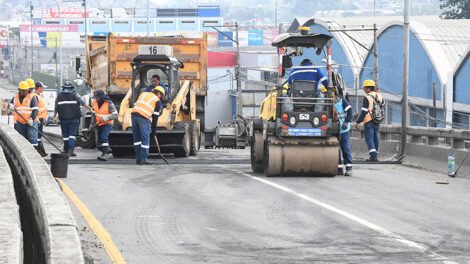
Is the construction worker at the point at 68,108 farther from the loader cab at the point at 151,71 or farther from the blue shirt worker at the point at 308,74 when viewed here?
the blue shirt worker at the point at 308,74

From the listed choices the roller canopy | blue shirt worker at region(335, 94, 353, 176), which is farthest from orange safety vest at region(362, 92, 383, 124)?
the roller canopy

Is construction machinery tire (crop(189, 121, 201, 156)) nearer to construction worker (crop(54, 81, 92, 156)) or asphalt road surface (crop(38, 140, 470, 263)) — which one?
construction worker (crop(54, 81, 92, 156))

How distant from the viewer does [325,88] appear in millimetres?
15750

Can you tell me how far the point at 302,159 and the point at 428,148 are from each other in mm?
4724

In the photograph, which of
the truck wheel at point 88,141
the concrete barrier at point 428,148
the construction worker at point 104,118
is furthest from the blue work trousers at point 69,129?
the concrete barrier at point 428,148

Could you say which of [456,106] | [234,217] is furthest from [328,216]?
[456,106]

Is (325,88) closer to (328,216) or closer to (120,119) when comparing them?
(328,216)

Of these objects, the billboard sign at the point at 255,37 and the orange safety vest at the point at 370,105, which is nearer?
the orange safety vest at the point at 370,105

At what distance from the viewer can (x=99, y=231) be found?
960cm

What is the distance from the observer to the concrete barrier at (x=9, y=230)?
19.1ft

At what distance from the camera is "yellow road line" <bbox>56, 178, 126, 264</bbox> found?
834 centimetres

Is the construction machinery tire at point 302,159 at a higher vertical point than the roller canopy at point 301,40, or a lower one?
lower

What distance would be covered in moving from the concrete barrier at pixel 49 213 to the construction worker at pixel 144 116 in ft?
15.8

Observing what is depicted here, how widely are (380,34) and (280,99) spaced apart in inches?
1652
